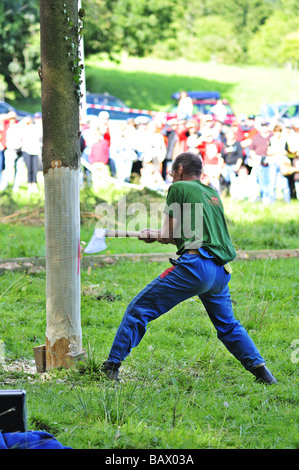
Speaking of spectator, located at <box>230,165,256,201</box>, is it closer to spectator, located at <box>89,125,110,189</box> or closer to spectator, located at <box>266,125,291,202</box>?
spectator, located at <box>266,125,291,202</box>

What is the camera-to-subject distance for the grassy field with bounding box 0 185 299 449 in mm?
3877

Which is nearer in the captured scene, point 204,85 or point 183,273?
point 183,273

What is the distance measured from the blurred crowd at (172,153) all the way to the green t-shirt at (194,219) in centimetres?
872

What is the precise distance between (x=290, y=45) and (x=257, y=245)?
57063mm

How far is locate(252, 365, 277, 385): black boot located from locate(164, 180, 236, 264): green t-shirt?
0.92 m

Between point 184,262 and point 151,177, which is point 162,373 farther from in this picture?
point 151,177

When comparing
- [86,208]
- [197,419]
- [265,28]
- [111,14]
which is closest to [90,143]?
[86,208]

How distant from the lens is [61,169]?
4.77 m

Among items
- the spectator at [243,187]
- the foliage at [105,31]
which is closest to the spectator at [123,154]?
the spectator at [243,187]

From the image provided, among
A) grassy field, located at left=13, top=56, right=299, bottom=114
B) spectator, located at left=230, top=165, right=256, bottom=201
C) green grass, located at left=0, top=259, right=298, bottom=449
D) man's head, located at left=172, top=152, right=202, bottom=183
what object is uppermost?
grassy field, located at left=13, top=56, right=299, bottom=114

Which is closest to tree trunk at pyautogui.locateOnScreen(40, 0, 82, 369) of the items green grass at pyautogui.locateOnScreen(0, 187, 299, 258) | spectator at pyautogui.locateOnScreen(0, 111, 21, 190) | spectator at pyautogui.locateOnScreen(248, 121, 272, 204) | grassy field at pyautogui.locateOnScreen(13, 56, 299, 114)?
green grass at pyautogui.locateOnScreen(0, 187, 299, 258)

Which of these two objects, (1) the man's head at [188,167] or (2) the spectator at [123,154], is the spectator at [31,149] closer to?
(2) the spectator at [123,154]
